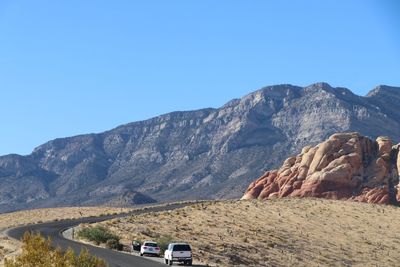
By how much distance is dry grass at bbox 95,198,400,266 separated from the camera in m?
63.1

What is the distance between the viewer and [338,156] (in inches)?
4117

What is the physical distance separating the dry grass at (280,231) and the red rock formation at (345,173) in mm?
5863

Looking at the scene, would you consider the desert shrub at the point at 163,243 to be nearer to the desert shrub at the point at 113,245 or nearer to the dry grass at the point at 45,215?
the desert shrub at the point at 113,245

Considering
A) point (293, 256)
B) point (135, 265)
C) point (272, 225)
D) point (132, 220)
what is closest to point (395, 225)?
point (272, 225)

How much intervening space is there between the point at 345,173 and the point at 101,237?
163ft

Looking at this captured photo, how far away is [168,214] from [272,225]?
488 inches

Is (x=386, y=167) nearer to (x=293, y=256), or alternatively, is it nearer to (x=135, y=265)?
(x=293, y=256)

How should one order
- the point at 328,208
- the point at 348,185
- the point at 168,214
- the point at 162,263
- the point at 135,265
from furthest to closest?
the point at 348,185 → the point at 328,208 → the point at 168,214 → the point at 162,263 → the point at 135,265

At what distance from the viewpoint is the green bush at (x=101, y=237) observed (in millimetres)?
57825

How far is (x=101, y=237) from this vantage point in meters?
60.5

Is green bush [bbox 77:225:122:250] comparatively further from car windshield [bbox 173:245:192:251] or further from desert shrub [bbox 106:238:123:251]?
car windshield [bbox 173:245:192:251]

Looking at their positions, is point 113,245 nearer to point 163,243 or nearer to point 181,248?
point 163,243

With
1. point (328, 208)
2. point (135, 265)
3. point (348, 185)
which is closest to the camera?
point (135, 265)

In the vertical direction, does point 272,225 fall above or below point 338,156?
below
